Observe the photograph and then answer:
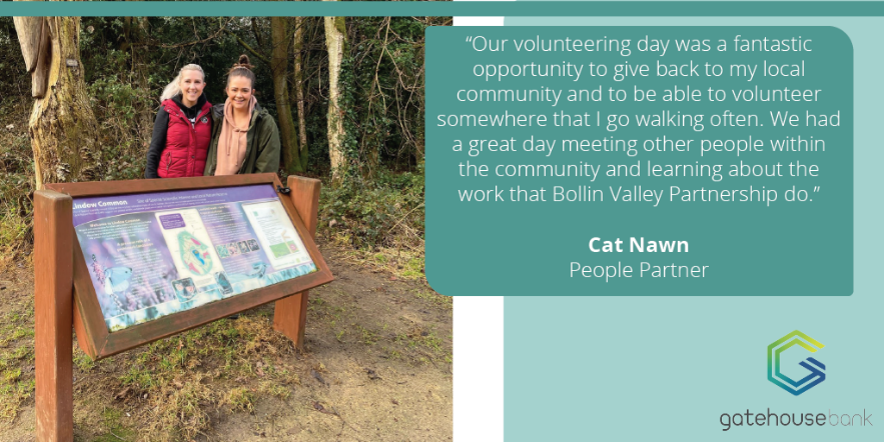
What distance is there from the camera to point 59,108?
482 centimetres

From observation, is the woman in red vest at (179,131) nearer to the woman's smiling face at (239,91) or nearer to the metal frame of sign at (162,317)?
the woman's smiling face at (239,91)

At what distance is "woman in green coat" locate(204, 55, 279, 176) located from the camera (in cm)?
351

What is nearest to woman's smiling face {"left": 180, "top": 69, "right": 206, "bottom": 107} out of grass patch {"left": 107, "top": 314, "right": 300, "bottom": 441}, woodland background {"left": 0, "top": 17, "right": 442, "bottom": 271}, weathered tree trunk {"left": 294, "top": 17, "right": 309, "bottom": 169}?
grass patch {"left": 107, "top": 314, "right": 300, "bottom": 441}

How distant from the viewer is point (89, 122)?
5070mm

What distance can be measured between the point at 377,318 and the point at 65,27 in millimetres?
3846

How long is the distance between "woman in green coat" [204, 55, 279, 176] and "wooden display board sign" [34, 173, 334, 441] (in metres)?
0.53

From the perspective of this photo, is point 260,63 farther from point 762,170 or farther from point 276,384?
point 762,170

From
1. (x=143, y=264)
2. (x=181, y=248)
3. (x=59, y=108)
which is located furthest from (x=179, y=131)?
(x=59, y=108)

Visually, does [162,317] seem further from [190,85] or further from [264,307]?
[264,307]

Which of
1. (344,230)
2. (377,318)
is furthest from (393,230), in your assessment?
(377,318)

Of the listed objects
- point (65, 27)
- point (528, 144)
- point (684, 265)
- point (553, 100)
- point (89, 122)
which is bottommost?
point (684, 265)

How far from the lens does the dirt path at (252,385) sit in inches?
106

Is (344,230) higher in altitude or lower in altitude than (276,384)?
higher

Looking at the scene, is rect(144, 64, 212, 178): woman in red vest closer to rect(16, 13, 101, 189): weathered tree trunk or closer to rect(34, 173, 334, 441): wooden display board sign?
rect(34, 173, 334, 441): wooden display board sign
